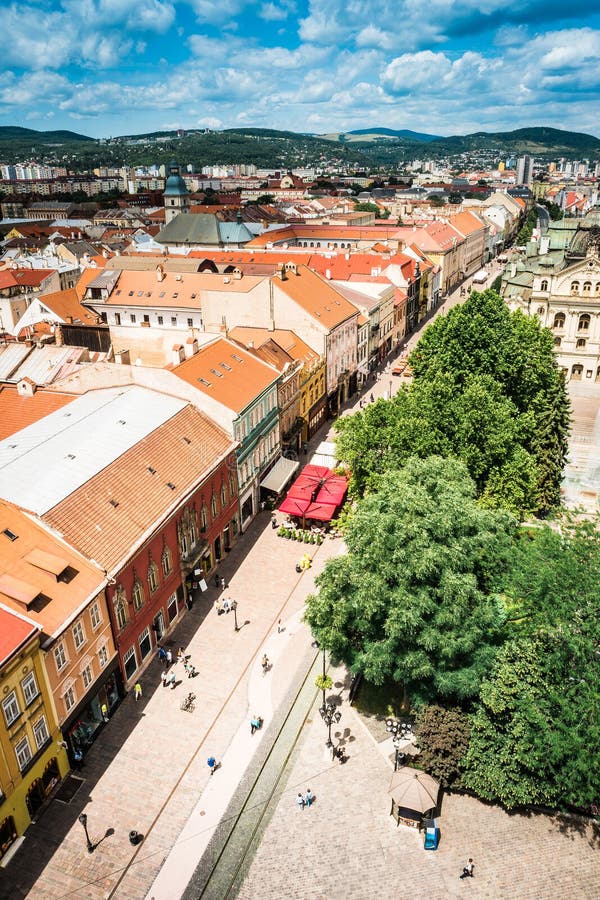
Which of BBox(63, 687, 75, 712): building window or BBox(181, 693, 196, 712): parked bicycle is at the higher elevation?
BBox(63, 687, 75, 712): building window

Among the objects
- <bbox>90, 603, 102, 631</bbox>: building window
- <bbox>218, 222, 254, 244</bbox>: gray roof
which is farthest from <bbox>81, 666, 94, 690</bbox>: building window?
<bbox>218, 222, 254, 244</bbox>: gray roof

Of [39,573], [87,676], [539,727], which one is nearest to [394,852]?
[539,727]

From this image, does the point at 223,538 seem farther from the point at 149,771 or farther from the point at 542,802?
the point at 542,802

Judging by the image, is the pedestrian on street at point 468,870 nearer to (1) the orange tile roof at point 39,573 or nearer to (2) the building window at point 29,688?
(2) the building window at point 29,688

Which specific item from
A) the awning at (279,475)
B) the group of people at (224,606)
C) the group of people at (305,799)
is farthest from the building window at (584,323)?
the group of people at (305,799)

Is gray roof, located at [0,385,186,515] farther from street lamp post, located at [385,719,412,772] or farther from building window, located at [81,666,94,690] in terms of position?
street lamp post, located at [385,719,412,772]

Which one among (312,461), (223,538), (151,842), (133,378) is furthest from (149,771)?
(312,461)

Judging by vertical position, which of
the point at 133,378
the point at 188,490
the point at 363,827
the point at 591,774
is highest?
the point at 133,378
